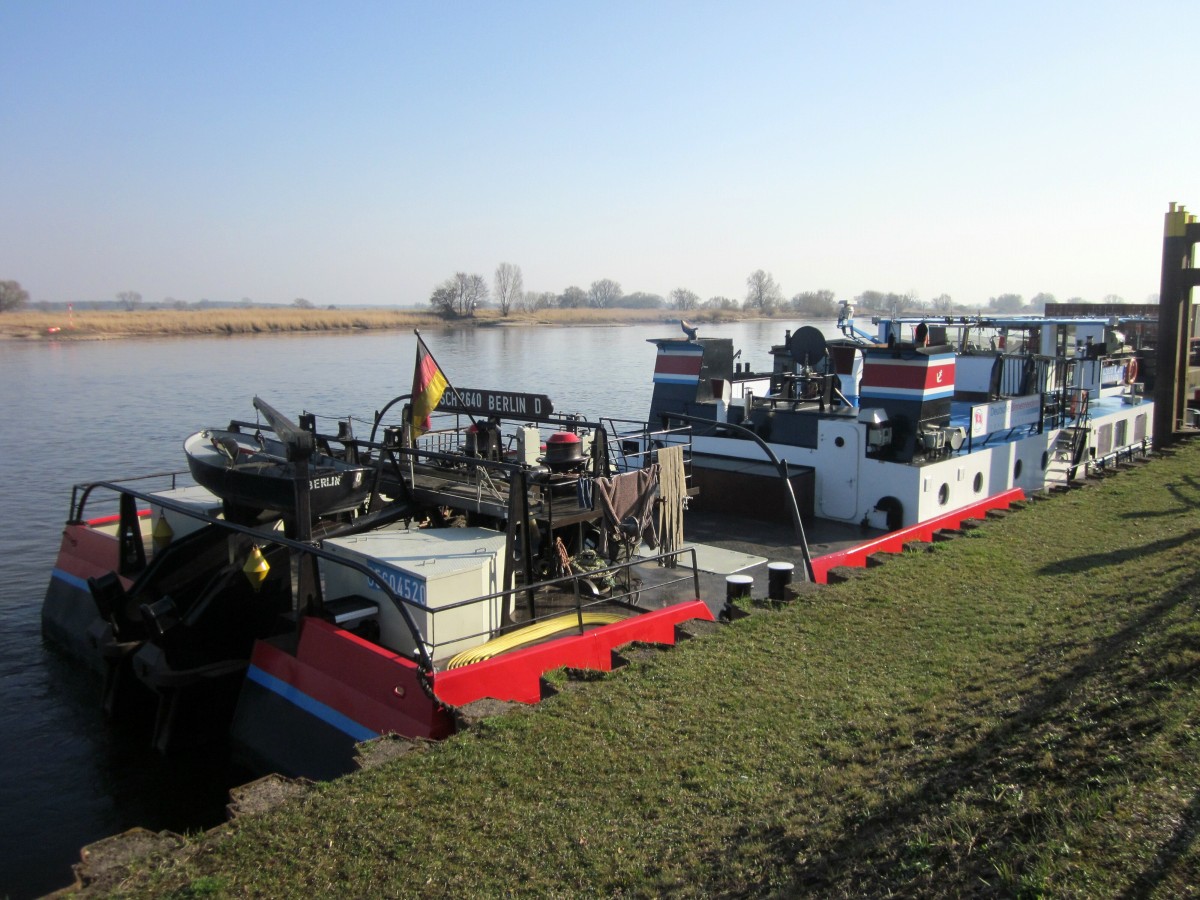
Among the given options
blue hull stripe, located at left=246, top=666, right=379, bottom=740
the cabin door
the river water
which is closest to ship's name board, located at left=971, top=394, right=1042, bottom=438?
the cabin door

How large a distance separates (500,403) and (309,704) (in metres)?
5.25

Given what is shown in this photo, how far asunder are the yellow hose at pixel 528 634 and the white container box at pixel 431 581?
7.0 inches

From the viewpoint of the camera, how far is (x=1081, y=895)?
13.1ft

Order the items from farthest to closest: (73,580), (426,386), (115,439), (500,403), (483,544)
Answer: (115,439), (73,580), (500,403), (426,386), (483,544)

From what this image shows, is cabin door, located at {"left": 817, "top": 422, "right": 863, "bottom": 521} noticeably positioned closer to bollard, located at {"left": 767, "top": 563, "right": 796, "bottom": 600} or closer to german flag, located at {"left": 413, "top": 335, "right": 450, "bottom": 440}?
bollard, located at {"left": 767, "top": 563, "right": 796, "bottom": 600}

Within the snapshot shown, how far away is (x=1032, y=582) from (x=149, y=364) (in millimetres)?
58444

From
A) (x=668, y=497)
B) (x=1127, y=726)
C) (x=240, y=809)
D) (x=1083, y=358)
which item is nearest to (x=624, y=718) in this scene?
(x=240, y=809)

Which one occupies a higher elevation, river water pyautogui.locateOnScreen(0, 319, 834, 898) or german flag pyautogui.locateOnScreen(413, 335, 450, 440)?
german flag pyautogui.locateOnScreen(413, 335, 450, 440)

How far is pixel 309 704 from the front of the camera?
9.27 metres

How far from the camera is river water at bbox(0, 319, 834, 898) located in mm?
9938

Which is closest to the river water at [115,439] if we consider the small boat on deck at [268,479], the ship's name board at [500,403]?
the small boat on deck at [268,479]

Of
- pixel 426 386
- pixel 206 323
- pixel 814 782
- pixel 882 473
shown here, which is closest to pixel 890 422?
pixel 882 473

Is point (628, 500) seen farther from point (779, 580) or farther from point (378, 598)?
point (378, 598)

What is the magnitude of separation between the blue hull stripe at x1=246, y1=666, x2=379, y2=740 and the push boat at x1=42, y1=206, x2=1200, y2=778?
0.03 metres
